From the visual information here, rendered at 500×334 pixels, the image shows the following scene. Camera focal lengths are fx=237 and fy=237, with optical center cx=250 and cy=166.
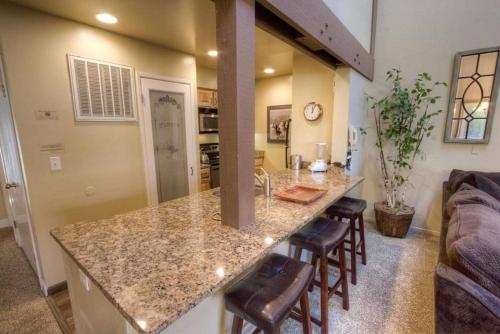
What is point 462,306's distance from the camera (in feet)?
3.48

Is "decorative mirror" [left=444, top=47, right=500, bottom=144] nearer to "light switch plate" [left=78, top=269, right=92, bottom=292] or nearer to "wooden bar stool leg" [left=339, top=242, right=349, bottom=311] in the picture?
"wooden bar stool leg" [left=339, top=242, right=349, bottom=311]

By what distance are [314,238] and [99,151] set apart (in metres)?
2.22

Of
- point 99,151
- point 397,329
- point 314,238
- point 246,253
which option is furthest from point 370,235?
point 99,151

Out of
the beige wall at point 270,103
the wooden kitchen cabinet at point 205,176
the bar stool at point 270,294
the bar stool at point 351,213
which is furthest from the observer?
the beige wall at point 270,103

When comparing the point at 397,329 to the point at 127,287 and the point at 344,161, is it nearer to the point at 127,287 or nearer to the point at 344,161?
the point at 344,161

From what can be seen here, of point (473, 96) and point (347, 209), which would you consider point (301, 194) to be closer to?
point (347, 209)

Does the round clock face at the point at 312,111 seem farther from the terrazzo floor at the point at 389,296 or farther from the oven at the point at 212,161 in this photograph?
the oven at the point at 212,161

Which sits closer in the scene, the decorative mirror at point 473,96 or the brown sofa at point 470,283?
the brown sofa at point 470,283

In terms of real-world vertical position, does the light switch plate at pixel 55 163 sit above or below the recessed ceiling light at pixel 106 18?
below

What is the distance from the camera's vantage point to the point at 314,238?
1595 mm

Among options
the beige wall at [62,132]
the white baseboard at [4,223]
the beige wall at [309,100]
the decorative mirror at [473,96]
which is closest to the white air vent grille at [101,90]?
the beige wall at [62,132]

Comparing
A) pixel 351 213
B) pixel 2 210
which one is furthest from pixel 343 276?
pixel 2 210

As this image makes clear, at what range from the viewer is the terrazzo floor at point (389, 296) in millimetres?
1751

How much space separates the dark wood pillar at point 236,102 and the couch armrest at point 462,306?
992 mm
